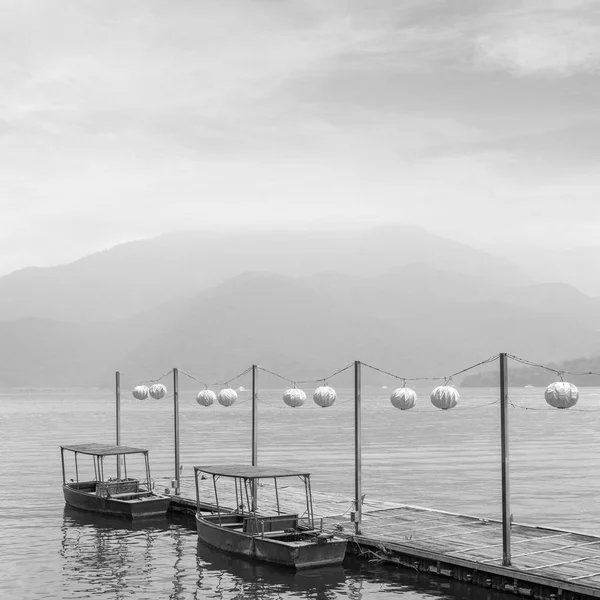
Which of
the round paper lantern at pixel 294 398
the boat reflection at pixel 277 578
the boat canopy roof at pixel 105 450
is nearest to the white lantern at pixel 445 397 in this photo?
the boat reflection at pixel 277 578

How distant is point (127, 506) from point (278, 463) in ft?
112

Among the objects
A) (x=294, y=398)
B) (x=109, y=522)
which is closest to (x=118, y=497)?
(x=109, y=522)

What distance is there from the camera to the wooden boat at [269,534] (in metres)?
29.6

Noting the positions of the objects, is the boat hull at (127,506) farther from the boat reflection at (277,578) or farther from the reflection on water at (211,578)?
the boat reflection at (277,578)

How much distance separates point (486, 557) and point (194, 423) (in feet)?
404

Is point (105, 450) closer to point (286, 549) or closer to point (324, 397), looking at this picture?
point (324, 397)

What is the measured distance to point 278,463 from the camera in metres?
74.4

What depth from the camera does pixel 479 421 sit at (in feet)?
496

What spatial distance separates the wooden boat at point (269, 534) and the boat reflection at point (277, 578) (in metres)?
0.40

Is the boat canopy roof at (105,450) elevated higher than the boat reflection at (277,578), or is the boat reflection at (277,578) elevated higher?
the boat canopy roof at (105,450)

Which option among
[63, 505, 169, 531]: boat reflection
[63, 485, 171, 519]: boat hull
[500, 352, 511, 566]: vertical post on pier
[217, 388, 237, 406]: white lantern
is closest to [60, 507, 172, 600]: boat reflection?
[63, 505, 169, 531]: boat reflection

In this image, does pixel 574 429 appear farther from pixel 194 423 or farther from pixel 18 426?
pixel 18 426

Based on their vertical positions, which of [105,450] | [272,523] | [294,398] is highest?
[294,398]

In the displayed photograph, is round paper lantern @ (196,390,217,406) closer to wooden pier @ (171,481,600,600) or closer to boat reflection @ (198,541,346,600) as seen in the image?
wooden pier @ (171,481,600,600)
